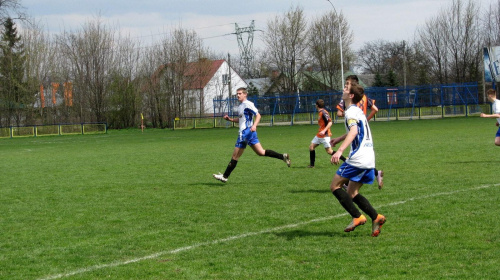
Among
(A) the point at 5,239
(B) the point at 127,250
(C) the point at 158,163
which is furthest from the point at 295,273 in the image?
(C) the point at 158,163

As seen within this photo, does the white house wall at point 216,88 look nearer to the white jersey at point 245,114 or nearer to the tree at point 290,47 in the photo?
the tree at point 290,47

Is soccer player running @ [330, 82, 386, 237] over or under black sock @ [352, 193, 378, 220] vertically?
over

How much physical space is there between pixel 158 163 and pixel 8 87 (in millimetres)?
45508

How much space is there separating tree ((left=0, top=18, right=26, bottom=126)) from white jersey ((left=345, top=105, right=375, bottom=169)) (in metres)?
55.7

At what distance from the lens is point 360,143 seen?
20.8 feet

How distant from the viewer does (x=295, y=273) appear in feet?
16.9

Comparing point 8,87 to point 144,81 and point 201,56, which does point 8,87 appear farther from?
point 201,56

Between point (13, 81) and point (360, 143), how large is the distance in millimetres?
56209

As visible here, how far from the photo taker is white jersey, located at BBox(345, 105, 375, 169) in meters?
6.30

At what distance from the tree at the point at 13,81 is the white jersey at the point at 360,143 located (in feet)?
183

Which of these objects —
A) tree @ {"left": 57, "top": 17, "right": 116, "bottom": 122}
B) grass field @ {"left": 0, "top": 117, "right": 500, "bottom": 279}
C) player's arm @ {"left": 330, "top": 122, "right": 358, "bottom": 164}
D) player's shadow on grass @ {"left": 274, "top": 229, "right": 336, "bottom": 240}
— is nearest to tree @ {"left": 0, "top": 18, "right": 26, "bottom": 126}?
tree @ {"left": 57, "top": 17, "right": 116, "bottom": 122}

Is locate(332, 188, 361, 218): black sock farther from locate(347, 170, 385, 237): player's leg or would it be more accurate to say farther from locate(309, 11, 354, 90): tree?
locate(309, 11, 354, 90): tree

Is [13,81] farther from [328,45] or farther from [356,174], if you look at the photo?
[356,174]

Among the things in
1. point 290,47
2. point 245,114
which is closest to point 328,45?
point 290,47
